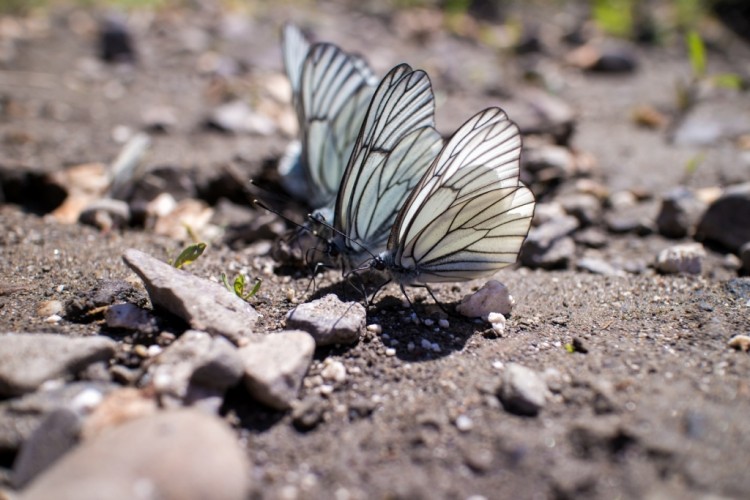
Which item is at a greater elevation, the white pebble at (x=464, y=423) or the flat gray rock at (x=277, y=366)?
the white pebble at (x=464, y=423)

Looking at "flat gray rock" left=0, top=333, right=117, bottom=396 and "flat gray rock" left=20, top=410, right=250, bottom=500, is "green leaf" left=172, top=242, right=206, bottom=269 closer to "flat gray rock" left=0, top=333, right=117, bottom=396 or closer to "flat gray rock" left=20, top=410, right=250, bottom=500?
"flat gray rock" left=0, top=333, right=117, bottom=396

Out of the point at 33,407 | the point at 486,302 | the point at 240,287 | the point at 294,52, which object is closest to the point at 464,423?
the point at 486,302

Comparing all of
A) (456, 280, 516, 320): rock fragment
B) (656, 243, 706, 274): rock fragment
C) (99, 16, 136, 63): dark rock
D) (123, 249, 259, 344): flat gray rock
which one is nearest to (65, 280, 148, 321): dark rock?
(123, 249, 259, 344): flat gray rock

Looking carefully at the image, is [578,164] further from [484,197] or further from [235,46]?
[235,46]

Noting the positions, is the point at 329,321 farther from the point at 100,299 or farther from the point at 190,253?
the point at 100,299

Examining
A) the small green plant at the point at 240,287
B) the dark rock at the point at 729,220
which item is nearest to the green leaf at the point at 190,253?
the small green plant at the point at 240,287

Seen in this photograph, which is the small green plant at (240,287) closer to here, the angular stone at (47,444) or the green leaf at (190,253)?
the green leaf at (190,253)
